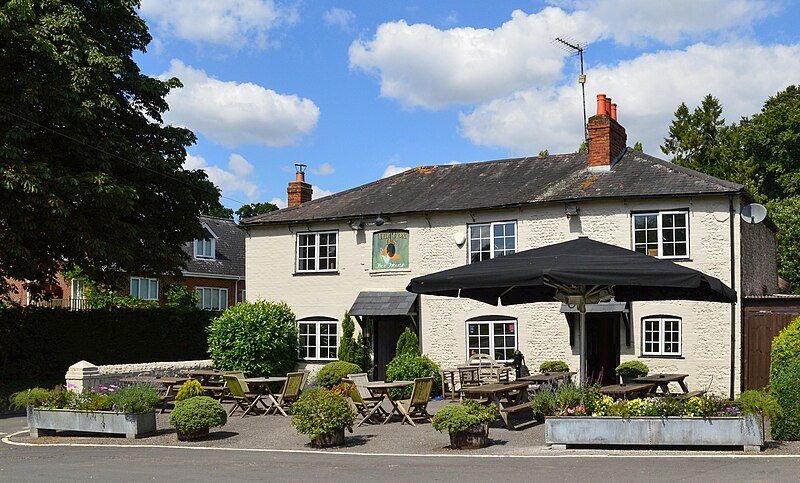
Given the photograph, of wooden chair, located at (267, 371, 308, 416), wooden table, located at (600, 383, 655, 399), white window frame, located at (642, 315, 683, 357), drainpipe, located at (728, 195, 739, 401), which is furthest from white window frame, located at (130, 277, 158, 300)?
wooden table, located at (600, 383, 655, 399)

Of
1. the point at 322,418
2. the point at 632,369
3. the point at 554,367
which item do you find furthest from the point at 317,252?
the point at 322,418

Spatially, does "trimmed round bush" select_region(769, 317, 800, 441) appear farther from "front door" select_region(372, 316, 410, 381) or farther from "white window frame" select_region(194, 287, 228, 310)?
"white window frame" select_region(194, 287, 228, 310)

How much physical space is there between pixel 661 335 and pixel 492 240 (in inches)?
194

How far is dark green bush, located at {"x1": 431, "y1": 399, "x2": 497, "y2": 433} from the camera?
11.8 meters

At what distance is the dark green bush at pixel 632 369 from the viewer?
18.0 m

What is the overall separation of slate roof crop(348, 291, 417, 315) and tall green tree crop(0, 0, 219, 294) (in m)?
5.44

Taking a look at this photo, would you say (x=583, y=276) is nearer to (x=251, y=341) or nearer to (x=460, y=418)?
(x=460, y=418)

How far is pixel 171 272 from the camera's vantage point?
2438 centimetres

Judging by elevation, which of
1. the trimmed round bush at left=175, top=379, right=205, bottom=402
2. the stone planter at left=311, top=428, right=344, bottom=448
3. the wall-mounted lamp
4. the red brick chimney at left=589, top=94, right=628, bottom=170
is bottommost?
the stone planter at left=311, top=428, right=344, bottom=448

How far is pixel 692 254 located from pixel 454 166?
8.51 metres

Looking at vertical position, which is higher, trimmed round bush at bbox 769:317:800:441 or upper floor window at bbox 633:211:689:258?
upper floor window at bbox 633:211:689:258

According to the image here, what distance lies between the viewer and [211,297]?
4072cm

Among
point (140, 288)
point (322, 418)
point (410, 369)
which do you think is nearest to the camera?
point (322, 418)

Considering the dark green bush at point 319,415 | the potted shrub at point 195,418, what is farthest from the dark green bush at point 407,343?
the dark green bush at point 319,415
